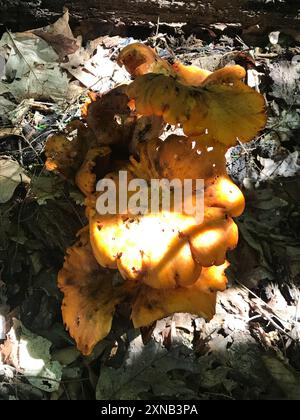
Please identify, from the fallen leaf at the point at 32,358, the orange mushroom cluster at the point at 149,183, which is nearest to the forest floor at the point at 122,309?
the fallen leaf at the point at 32,358

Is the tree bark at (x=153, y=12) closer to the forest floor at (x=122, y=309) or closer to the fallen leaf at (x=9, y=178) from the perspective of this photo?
the forest floor at (x=122, y=309)

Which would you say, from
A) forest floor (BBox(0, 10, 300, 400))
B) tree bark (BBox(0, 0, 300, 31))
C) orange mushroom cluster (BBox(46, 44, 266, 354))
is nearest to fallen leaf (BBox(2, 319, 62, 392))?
forest floor (BBox(0, 10, 300, 400))

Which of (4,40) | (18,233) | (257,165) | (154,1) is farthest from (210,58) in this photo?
(18,233)

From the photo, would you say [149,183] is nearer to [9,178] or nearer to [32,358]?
[9,178]

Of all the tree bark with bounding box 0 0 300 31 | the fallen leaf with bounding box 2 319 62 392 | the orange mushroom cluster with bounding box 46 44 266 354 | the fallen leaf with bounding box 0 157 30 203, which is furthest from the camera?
the tree bark with bounding box 0 0 300 31

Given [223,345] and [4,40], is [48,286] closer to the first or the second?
[223,345]

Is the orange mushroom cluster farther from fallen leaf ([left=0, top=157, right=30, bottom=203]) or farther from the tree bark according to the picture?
the tree bark
